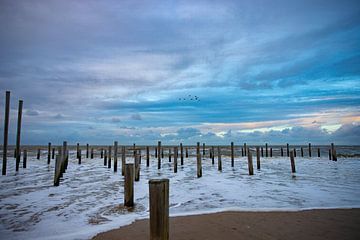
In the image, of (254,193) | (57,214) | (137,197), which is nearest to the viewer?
(57,214)

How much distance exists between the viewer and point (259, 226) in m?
5.61

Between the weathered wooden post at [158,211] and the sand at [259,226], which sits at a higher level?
the weathered wooden post at [158,211]

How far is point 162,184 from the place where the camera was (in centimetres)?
409

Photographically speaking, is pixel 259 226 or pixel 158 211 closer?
pixel 158 211

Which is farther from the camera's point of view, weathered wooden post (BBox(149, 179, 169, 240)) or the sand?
the sand

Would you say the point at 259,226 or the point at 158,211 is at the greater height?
the point at 158,211

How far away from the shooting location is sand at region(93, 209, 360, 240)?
5.04 metres

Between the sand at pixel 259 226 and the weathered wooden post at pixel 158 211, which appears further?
the sand at pixel 259 226

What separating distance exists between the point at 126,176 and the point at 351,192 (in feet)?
30.7

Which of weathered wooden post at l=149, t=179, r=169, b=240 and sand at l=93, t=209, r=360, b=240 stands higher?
weathered wooden post at l=149, t=179, r=169, b=240

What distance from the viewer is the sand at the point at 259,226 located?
16.5 feet

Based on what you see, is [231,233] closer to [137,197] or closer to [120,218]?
[120,218]

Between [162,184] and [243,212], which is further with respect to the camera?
[243,212]

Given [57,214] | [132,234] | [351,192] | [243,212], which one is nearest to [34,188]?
[57,214]
